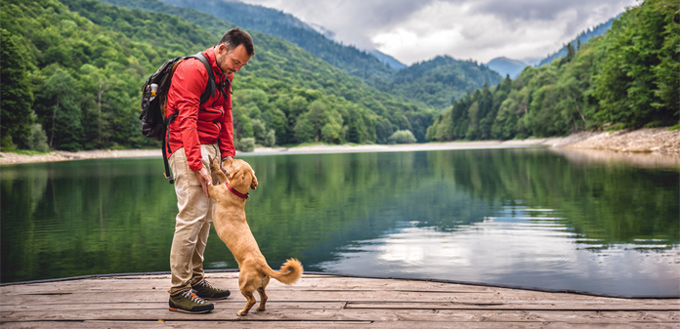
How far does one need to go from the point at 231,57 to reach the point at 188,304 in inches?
89.7

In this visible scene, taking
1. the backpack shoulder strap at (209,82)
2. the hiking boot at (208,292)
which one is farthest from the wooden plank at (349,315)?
the backpack shoulder strap at (209,82)

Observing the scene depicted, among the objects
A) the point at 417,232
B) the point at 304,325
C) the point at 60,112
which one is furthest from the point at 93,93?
the point at 304,325

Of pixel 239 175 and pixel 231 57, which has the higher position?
pixel 231 57

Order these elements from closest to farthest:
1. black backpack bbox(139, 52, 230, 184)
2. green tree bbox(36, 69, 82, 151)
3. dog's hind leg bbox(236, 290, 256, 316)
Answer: dog's hind leg bbox(236, 290, 256, 316), black backpack bbox(139, 52, 230, 184), green tree bbox(36, 69, 82, 151)

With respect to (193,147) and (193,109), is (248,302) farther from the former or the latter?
(193,109)

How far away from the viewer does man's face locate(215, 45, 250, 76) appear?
395cm

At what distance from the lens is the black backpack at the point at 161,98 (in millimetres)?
3986

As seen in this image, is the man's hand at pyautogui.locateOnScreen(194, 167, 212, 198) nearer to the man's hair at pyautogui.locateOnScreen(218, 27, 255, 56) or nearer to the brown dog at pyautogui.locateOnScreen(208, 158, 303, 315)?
the brown dog at pyautogui.locateOnScreen(208, 158, 303, 315)

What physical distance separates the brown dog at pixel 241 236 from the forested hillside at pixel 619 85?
119 ft

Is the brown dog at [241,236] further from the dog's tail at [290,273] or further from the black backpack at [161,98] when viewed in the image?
the black backpack at [161,98]

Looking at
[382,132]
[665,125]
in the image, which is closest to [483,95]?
[382,132]

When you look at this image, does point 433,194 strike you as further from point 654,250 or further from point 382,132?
point 382,132

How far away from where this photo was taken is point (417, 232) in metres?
11.3

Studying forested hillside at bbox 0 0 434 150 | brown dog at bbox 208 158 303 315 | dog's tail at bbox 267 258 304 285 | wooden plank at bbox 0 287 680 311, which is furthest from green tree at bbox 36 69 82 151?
dog's tail at bbox 267 258 304 285
